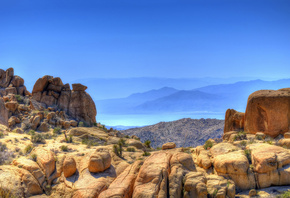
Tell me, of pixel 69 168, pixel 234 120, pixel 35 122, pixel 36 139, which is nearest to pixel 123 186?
pixel 69 168

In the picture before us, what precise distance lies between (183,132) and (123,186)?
5359cm

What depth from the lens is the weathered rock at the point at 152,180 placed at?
14.4 m

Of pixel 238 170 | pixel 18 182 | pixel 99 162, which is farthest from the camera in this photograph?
pixel 99 162

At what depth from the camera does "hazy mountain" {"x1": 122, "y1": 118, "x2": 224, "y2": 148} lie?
6272cm

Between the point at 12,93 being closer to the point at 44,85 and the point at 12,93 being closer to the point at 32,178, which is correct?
the point at 44,85

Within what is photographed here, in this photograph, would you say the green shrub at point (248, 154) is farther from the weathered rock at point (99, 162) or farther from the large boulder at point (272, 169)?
the weathered rock at point (99, 162)

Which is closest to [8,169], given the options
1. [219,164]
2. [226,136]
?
[219,164]

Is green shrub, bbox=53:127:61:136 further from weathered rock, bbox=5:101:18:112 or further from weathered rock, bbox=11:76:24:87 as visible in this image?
weathered rock, bbox=11:76:24:87

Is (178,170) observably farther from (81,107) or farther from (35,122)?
(81,107)

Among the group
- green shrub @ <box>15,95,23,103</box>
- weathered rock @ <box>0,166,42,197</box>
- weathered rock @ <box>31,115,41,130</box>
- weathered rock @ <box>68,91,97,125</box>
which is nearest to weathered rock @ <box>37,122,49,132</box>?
weathered rock @ <box>31,115,41,130</box>

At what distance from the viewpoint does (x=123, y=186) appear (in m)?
15.4

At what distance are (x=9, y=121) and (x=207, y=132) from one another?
47.2 meters

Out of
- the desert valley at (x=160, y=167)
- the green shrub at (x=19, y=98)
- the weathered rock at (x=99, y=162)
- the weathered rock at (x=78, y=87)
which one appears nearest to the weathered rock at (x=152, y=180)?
the desert valley at (x=160, y=167)

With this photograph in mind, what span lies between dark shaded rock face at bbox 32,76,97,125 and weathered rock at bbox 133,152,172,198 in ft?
84.3
